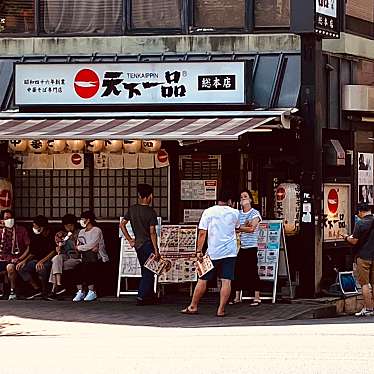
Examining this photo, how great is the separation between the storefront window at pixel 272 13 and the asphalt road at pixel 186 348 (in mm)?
6023

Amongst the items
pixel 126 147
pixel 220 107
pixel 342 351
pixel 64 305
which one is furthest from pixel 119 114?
pixel 342 351

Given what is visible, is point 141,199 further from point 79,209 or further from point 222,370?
point 222,370

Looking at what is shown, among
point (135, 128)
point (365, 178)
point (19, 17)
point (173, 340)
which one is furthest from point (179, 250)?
point (19, 17)

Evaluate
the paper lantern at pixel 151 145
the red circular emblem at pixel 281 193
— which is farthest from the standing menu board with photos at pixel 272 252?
the paper lantern at pixel 151 145

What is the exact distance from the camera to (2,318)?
57.6 feet

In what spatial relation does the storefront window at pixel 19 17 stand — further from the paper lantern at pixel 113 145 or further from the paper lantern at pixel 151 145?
the paper lantern at pixel 151 145

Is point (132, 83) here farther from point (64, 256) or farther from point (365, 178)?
point (365, 178)

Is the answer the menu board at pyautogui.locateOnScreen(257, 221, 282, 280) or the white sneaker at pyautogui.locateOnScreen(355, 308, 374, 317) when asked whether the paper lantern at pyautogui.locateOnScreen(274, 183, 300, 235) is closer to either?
the menu board at pyautogui.locateOnScreen(257, 221, 282, 280)

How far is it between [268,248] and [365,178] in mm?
4148

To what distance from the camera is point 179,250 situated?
1958cm

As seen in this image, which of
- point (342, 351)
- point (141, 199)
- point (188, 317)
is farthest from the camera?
point (141, 199)

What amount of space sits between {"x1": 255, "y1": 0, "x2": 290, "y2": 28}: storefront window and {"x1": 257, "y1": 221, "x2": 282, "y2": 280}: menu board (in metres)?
3.81

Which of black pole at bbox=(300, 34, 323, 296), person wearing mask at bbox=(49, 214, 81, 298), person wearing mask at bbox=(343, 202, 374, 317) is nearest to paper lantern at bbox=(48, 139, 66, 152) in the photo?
person wearing mask at bbox=(49, 214, 81, 298)

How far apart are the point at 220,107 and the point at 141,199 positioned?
2384 millimetres
